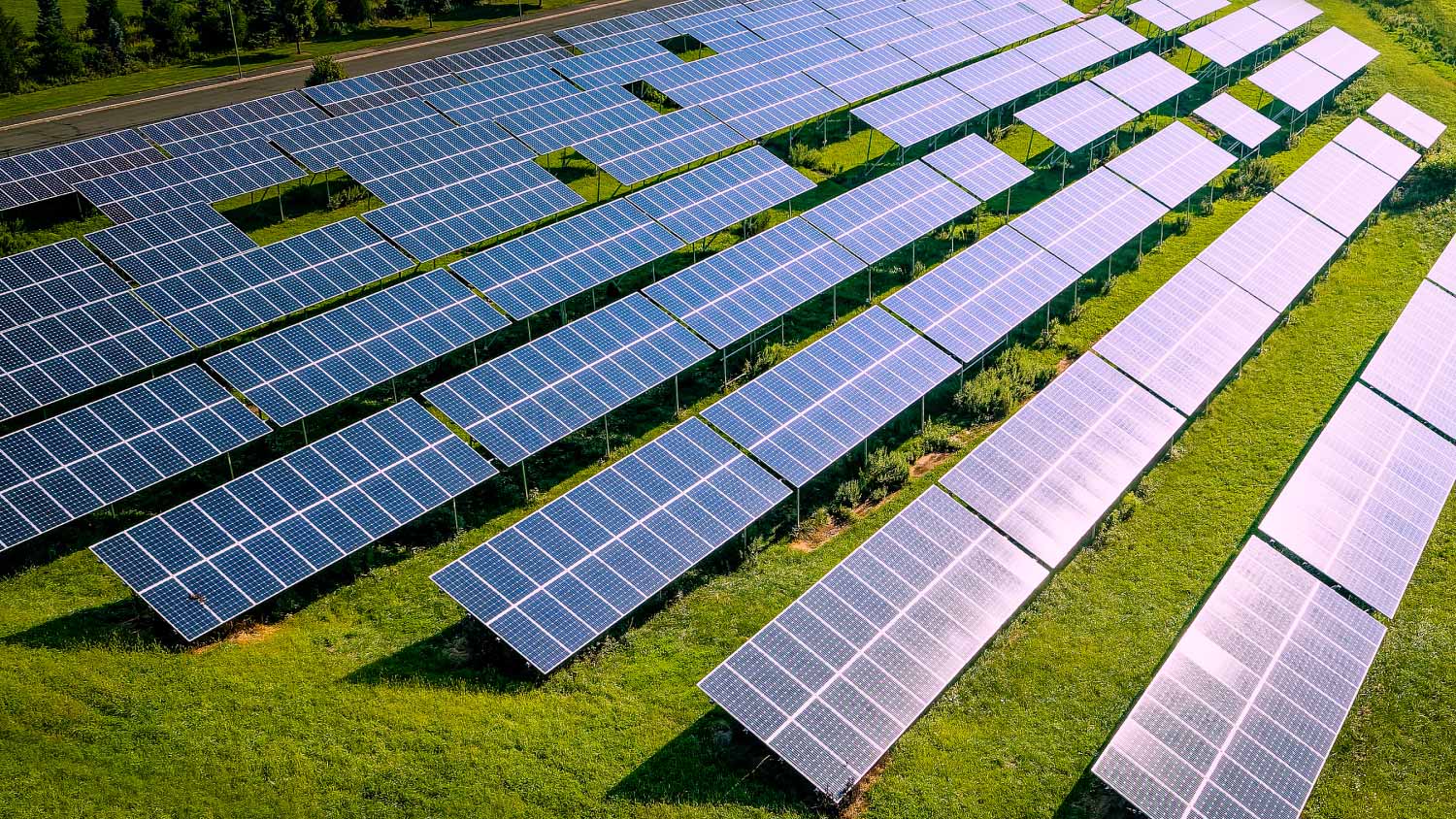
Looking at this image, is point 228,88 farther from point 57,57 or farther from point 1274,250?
point 1274,250

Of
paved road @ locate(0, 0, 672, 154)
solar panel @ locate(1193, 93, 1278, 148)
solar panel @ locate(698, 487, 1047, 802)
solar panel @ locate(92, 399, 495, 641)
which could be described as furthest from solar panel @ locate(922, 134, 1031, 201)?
paved road @ locate(0, 0, 672, 154)

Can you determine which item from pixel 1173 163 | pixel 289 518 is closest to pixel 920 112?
pixel 1173 163

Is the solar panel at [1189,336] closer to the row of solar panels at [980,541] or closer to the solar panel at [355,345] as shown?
the row of solar panels at [980,541]

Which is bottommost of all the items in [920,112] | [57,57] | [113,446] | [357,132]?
[113,446]

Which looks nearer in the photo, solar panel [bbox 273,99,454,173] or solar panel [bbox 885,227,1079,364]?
solar panel [bbox 885,227,1079,364]

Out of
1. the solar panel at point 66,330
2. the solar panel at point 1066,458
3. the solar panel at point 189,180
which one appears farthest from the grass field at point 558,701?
the solar panel at point 189,180

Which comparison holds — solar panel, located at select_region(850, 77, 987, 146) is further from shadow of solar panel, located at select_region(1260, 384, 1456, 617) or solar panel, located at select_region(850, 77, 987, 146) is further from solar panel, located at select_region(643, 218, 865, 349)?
shadow of solar panel, located at select_region(1260, 384, 1456, 617)

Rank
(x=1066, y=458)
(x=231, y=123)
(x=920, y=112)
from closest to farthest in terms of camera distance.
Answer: (x=1066, y=458), (x=231, y=123), (x=920, y=112)
